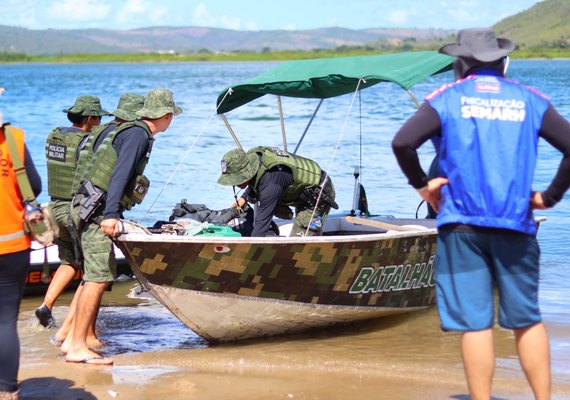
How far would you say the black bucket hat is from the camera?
443 centimetres

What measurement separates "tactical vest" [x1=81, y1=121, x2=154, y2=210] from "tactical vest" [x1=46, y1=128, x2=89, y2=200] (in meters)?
0.88

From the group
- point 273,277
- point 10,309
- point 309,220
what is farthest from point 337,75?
point 10,309

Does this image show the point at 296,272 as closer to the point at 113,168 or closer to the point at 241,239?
the point at 241,239

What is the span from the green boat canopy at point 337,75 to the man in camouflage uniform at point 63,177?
1564 millimetres

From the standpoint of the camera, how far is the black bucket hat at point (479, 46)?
14.5 feet

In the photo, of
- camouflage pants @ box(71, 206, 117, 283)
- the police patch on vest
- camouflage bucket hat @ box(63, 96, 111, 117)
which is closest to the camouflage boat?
camouflage pants @ box(71, 206, 117, 283)

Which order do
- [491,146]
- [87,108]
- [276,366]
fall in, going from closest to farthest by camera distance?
1. [491,146]
2. [276,366]
3. [87,108]

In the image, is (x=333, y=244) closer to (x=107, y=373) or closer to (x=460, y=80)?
(x=107, y=373)

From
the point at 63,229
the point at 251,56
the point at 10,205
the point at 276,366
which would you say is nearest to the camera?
the point at 10,205

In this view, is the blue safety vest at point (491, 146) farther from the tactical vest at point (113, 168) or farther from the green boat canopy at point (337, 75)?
the green boat canopy at point (337, 75)

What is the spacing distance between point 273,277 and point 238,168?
88cm

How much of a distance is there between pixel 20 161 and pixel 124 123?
162 cm

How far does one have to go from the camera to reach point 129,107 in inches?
266

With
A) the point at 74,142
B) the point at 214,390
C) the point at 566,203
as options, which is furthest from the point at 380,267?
the point at 566,203
